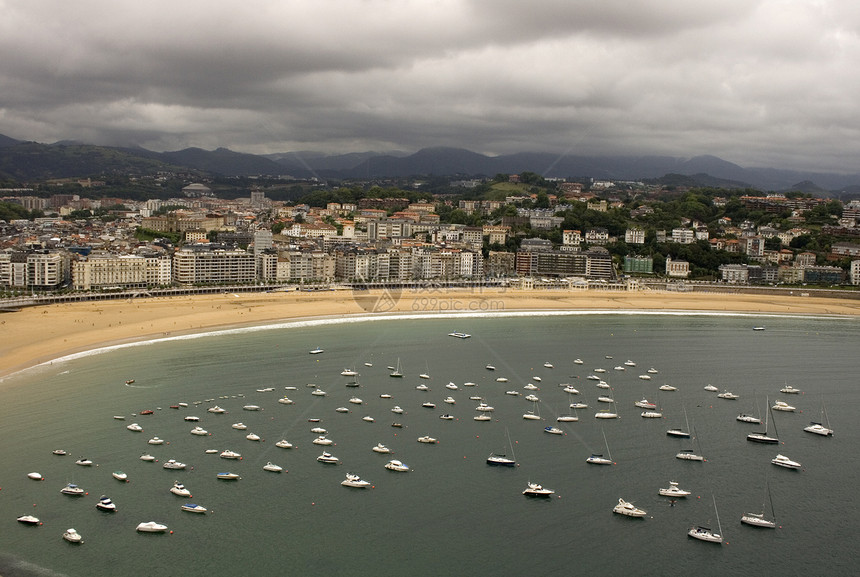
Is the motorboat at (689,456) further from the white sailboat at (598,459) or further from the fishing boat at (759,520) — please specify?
the fishing boat at (759,520)

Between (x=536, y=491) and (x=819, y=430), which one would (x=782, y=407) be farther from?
(x=536, y=491)

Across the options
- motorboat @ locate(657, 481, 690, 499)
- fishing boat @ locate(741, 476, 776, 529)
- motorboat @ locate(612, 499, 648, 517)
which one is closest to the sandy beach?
motorboat @ locate(612, 499, 648, 517)

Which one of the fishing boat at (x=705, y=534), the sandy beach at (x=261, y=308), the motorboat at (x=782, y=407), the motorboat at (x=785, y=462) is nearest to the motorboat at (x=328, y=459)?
the fishing boat at (x=705, y=534)

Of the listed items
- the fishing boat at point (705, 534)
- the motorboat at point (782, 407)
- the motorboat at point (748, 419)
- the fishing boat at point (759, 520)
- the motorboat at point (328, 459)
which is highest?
the motorboat at point (782, 407)

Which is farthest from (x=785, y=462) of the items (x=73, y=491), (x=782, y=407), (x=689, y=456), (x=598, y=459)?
(x=73, y=491)

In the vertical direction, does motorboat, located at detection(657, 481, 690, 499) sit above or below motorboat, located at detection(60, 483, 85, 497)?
above

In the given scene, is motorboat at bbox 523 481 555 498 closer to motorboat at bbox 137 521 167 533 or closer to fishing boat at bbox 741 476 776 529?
fishing boat at bbox 741 476 776 529

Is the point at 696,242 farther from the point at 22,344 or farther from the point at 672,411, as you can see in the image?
the point at 22,344
